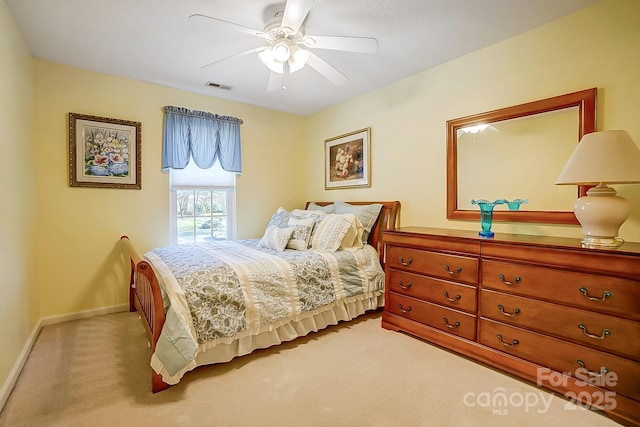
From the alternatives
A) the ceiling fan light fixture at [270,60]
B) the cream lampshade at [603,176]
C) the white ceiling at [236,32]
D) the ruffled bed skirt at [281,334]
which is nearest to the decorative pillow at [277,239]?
the ruffled bed skirt at [281,334]

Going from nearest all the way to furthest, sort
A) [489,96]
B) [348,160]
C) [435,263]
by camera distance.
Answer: [435,263] → [489,96] → [348,160]

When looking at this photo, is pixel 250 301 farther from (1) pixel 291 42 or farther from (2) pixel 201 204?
(2) pixel 201 204

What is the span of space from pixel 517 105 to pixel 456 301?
5.25ft

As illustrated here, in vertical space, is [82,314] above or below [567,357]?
below

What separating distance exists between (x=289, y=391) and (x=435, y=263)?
139 cm

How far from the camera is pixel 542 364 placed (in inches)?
70.4

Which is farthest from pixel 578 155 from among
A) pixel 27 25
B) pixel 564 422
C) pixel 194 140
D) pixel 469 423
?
pixel 27 25

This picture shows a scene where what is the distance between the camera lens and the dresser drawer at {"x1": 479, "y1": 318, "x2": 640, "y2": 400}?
151 centimetres

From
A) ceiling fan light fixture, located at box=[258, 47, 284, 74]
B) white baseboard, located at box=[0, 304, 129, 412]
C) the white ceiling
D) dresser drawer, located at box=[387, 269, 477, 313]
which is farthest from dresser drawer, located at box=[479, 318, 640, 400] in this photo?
white baseboard, located at box=[0, 304, 129, 412]

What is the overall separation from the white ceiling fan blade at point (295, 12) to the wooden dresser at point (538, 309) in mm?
1736

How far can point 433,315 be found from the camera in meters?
2.35

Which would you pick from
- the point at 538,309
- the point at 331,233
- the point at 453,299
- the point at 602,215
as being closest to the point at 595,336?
the point at 538,309

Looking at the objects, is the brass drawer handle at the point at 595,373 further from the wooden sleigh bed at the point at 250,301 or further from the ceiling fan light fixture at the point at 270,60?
the ceiling fan light fixture at the point at 270,60

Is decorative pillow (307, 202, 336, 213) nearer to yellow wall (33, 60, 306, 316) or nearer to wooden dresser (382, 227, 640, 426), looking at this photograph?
wooden dresser (382, 227, 640, 426)
